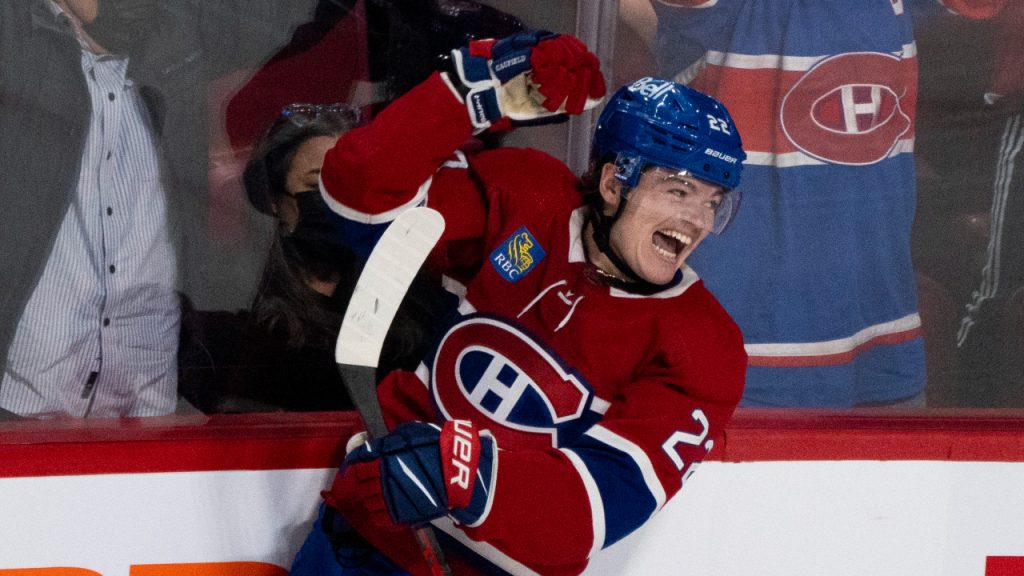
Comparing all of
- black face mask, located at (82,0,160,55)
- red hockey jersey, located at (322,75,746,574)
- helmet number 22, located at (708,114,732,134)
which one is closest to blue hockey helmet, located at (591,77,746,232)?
helmet number 22, located at (708,114,732,134)

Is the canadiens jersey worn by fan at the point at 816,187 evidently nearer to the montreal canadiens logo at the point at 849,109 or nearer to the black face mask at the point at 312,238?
the montreal canadiens logo at the point at 849,109

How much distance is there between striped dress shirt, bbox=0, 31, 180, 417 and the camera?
1.67 meters

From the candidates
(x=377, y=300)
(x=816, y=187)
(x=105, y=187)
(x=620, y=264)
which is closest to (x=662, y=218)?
(x=620, y=264)

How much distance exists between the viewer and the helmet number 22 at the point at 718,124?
1.41m

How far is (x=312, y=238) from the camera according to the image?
180cm

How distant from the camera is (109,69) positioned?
165 cm

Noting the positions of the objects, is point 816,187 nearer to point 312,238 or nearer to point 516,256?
point 516,256

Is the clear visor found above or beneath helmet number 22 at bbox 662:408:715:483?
above

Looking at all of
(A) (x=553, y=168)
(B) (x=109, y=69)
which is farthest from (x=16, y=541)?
(A) (x=553, y=168)

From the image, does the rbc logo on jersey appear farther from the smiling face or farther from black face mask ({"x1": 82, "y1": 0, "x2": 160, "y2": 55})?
black face mask ({"x1": 82, "y1": 0, "x2": 160, "y2": 55})

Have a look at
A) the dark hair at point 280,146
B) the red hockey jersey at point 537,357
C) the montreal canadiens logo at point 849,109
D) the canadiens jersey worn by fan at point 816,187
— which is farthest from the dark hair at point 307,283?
the montreal canadiens logo at point 849,109

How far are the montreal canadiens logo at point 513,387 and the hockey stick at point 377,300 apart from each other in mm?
184

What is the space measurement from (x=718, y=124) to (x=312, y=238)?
730mm

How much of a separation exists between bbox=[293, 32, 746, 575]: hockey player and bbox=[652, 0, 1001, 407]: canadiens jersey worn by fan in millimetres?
441
